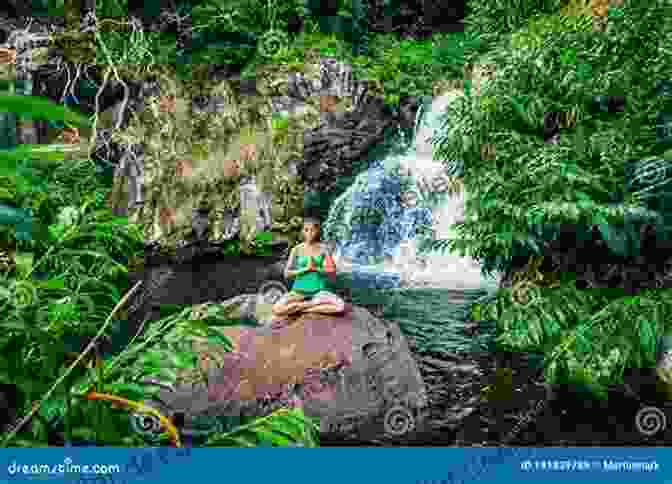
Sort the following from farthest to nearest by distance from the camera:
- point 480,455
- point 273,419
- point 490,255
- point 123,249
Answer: point 490,255, point 123,249, point 480,455, point 273,419

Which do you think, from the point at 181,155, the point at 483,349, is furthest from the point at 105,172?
the point at 483,349

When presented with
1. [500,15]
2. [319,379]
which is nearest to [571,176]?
[319,379]

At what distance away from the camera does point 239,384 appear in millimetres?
2701

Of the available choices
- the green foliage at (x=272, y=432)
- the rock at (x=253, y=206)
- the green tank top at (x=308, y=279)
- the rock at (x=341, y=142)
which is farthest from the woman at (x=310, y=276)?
the rock at (x=341, y=142)

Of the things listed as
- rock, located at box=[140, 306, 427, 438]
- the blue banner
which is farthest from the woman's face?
the blue banner

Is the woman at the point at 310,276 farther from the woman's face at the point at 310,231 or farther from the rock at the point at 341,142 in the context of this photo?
the rock at the point at 341,142

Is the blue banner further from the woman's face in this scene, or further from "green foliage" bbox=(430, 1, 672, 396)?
the woman's face

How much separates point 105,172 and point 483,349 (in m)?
2.90

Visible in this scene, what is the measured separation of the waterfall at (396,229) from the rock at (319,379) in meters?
1.37

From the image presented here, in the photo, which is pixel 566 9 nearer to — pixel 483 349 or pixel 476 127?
pixel 476 127

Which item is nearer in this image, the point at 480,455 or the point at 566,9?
the point at 480,455

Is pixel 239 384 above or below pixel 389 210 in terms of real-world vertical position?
below

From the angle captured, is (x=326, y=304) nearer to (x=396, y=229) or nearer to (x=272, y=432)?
(x=272, y=432)

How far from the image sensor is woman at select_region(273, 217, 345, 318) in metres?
2.85
